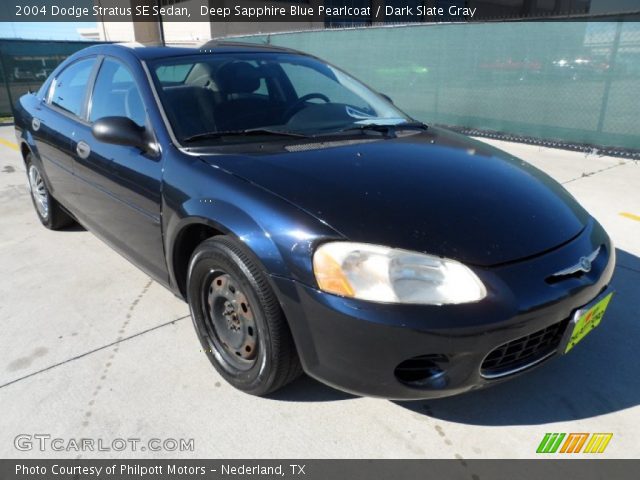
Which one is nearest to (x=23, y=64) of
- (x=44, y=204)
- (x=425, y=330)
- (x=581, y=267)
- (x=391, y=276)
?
(x=44, y=204)

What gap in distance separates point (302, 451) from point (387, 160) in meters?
1.32

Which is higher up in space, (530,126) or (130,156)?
(130,156)

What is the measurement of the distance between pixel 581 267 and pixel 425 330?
754 mm

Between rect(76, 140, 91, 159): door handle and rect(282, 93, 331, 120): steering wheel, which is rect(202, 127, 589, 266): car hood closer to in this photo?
rect(282, 93, 331, 120): steering wheel

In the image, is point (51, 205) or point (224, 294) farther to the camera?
point (51, 205)

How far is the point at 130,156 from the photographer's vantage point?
102 inches

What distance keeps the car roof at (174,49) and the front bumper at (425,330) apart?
1745mm

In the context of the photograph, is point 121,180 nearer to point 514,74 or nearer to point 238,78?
point 238,78

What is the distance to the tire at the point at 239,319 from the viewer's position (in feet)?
6.21

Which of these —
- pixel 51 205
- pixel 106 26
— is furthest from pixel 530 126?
pixel 106 26

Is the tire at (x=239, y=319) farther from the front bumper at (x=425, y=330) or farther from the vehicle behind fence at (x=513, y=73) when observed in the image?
the vehicle behind fence at (x=513, y=73)

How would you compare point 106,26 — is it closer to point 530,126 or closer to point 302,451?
point 530,126

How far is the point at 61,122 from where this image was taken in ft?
11.2

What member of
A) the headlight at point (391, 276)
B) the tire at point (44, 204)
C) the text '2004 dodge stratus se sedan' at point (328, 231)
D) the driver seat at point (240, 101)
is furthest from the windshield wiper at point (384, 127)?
the tire at point (44, 204)
